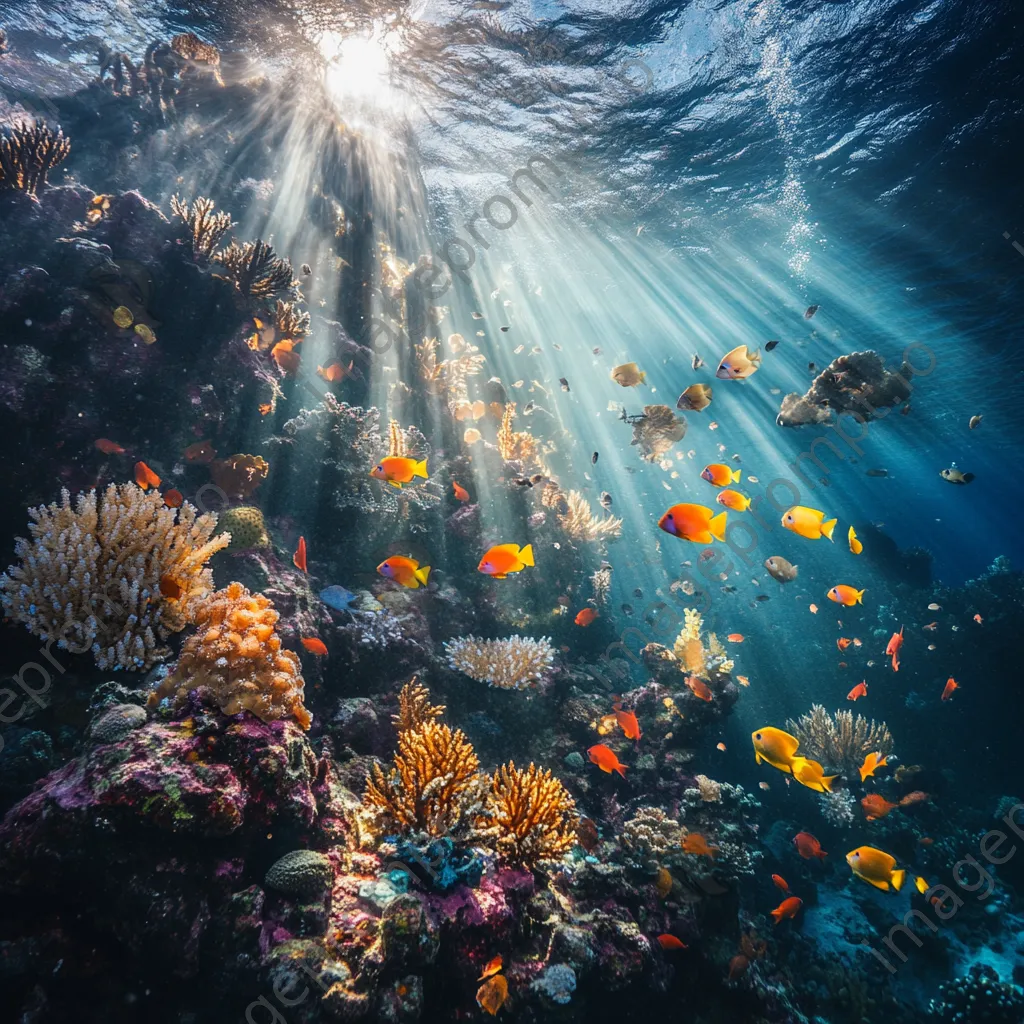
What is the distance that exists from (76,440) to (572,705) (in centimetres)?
771

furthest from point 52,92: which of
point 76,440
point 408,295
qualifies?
point 76,440

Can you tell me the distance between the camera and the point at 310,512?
7.96m

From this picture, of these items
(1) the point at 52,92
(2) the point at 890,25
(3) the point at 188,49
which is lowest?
(2) the point at 890,25

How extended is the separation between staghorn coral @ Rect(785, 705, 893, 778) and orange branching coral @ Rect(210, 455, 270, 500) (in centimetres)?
1314

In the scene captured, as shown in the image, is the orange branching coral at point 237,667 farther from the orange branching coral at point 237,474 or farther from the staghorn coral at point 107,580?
the orange branching coral at point 237,474

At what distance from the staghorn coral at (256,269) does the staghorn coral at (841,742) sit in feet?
48.0

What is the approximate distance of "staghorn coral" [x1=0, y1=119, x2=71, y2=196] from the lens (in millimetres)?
6242

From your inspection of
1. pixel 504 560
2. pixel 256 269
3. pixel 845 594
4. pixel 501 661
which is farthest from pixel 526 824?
pixel 256 269

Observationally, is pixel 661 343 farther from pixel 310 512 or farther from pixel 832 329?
pixel 310 512

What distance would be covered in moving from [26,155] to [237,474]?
5024 millimetres

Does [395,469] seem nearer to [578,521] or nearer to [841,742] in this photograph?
[578,521]

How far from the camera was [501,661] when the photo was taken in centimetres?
729

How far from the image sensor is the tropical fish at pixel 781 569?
773cm

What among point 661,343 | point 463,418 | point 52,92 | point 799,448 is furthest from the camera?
point 799,448
